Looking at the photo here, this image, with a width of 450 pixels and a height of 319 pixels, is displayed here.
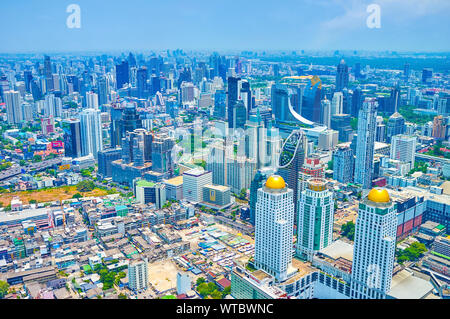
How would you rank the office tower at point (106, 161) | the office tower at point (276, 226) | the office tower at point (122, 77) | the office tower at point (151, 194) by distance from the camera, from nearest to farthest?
the office tower at point (276, 226) → the office tower at point (151, 194) → the office tower at point (106, 161) → the office tower at point (122, 77)

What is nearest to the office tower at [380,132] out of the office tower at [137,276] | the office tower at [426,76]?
the office tower at [426,76]

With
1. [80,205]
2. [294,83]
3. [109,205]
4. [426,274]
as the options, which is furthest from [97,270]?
[294,83]

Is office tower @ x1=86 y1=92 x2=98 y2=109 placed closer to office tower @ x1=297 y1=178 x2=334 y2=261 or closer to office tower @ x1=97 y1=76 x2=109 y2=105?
office tower @ x1=97 y1=76 x2=109 y2=105

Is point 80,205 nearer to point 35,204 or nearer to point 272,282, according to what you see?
point 35,204

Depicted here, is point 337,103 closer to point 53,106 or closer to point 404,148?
point 404,148

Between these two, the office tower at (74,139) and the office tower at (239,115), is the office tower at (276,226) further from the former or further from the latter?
the office tower at (74,139)
